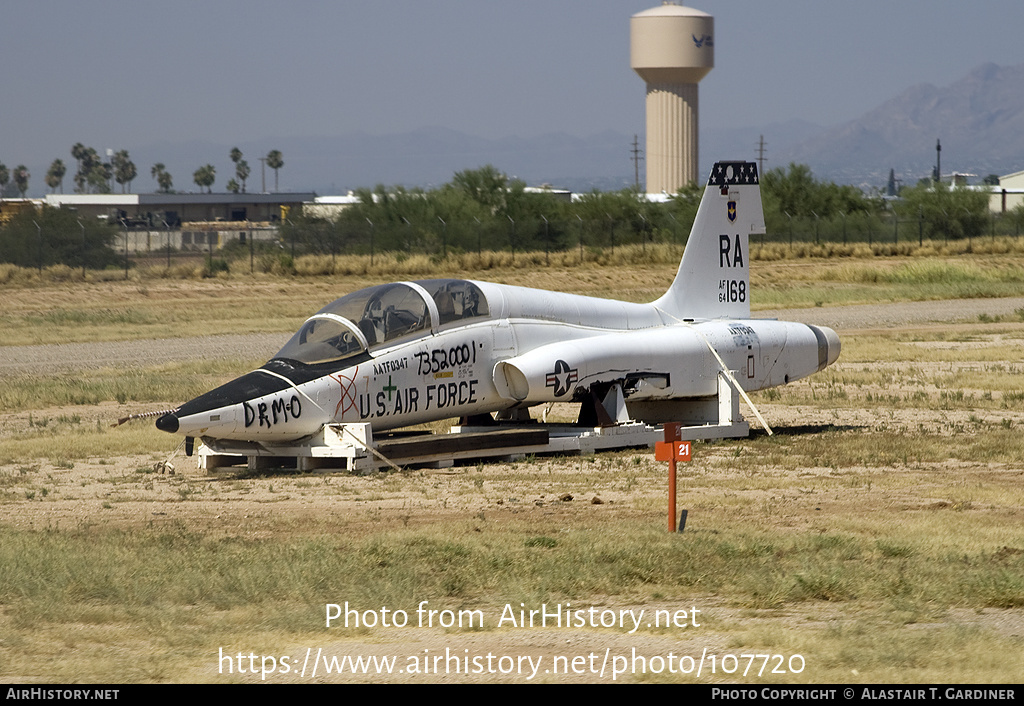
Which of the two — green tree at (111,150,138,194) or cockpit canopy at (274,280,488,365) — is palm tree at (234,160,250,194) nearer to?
green tree at (111,150,138,194)

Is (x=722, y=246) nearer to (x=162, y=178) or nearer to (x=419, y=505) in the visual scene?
(x=419, y=505)

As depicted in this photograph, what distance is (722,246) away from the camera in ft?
63.0

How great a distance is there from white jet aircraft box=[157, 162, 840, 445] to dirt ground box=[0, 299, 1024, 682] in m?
0.78

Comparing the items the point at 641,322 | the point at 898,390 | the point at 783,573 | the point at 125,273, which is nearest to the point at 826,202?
the point at 125,273

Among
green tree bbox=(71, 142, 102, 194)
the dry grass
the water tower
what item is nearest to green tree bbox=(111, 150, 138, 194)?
green tree bbox=(71, 142, 102, 194)

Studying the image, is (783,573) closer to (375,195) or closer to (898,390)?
(898,390)

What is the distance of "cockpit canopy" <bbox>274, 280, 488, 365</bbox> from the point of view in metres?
14.6

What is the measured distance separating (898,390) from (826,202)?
6162 centimetres

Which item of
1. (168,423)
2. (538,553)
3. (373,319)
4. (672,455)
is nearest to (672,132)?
(373,319)

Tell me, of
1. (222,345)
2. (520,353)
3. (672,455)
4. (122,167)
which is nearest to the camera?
(672,455)

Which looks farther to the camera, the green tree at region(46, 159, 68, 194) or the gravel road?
the green tree at region(46, 159, 68, 194)

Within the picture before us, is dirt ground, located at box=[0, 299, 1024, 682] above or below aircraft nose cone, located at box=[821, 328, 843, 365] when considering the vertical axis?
below

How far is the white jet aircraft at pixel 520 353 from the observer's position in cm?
1424

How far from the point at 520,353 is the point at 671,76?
320 feet
